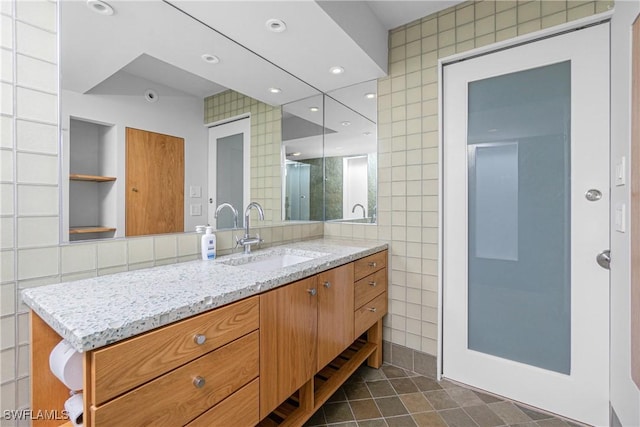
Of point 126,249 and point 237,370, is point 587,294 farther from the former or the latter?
point 126,249

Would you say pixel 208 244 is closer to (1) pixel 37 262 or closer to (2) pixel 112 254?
(2) pixel 112 254

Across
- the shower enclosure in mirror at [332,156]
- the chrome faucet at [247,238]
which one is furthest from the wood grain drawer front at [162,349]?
the shower enclosure in mirror at [332,156]

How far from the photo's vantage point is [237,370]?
1.01m

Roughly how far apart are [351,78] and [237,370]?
2.01m

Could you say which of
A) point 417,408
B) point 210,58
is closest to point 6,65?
point 210,58

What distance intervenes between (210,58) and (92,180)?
92 cm

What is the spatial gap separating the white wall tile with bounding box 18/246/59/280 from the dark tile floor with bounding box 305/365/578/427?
4.51 ft

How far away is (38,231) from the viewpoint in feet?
3.37

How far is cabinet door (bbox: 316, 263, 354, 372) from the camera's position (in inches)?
56.4

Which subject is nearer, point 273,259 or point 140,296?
point 140,296

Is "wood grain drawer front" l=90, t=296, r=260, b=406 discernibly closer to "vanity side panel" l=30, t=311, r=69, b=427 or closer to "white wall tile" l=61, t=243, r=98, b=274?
"vanity side panel" l=30, t=311, r=69, b=427

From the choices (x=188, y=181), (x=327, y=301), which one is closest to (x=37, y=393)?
(x=188, y=181)

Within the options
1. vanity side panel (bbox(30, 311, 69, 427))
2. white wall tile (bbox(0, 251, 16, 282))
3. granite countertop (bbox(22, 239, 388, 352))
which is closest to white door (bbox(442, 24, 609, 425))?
granite countertop (bbox(22, 239, 388, 352))

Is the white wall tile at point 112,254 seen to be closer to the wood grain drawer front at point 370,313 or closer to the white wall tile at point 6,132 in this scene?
the white wall tile at point 6,132
